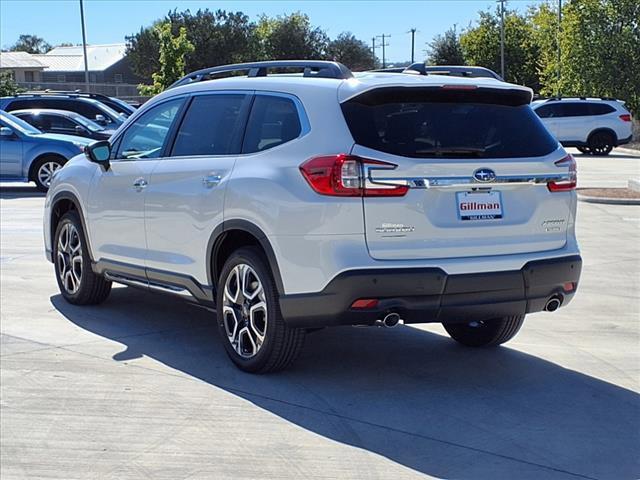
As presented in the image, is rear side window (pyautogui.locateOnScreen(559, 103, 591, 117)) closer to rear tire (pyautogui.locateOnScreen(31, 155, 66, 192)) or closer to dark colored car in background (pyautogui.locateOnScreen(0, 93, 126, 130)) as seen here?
dark colored car in background (pyautogui.locateOnScreen(0, 93, 126, 130))

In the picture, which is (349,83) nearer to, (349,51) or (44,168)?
(44,168)

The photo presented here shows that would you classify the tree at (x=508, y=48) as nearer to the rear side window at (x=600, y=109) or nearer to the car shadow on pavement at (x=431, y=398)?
the rear side window at (x=600, y=109)

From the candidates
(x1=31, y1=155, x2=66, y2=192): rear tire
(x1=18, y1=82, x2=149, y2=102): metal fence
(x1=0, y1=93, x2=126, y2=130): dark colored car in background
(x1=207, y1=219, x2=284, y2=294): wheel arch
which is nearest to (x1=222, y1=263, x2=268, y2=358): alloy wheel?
(x1=207, y1=219, x2=284, y2=294): wheel arch

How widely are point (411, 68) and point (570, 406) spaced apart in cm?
252

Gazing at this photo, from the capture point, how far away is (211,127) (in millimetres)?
6844

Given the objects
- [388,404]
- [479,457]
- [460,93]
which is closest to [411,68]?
[460,93]

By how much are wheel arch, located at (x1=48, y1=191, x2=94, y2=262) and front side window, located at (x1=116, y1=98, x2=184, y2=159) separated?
0.71 metres

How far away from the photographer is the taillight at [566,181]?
6.15 metres

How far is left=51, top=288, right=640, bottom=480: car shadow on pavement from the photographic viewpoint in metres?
5.01

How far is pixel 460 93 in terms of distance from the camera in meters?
6.01

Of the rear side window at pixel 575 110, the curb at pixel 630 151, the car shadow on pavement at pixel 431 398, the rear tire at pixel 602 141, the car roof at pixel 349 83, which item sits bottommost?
the curb at pixel 630 151

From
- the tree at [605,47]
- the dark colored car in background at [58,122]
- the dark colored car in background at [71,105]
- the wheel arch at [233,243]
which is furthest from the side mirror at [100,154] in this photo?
the tree at [605,47]

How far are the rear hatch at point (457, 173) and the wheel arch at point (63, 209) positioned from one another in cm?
319

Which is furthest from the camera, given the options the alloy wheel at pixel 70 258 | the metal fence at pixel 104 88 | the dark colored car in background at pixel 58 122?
the metal fence at pixel 104 88
